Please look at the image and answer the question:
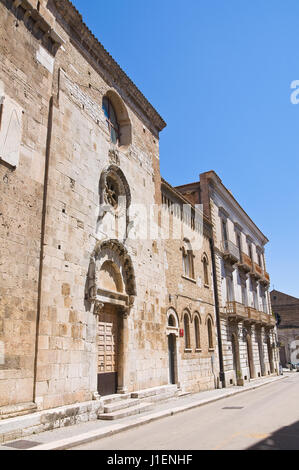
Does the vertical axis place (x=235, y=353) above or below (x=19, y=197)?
below

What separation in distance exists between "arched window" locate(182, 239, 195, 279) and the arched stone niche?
6932mm

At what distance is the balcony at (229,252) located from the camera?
24.5m

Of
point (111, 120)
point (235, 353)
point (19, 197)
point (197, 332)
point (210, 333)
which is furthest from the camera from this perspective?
point (235, 353)

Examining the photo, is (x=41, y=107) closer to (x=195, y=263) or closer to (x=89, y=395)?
(x=89, y=395)

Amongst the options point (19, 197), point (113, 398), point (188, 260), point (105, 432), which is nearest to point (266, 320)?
point (188, 260)

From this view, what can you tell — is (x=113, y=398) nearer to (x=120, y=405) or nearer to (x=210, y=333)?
(x=120, y=405)

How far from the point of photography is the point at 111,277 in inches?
476

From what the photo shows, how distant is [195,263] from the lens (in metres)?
20.1

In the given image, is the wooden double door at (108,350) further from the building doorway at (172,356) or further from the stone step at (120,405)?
the building doorway at (172,356)

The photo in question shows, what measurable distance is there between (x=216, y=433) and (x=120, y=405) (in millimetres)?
3522

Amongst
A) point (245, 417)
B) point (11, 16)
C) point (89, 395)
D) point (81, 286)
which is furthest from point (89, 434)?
point (11, 16)

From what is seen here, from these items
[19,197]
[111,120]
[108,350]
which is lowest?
[108,350]

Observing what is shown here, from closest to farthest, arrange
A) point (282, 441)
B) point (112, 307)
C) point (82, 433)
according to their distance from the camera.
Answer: point (282, 441) < point (82, 433) < point (112, 307)

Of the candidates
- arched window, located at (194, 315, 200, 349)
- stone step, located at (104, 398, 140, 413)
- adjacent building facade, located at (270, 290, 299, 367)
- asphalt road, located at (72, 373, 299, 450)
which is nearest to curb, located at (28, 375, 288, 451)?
asphalt road, located at (72, 373, 299, 450)
